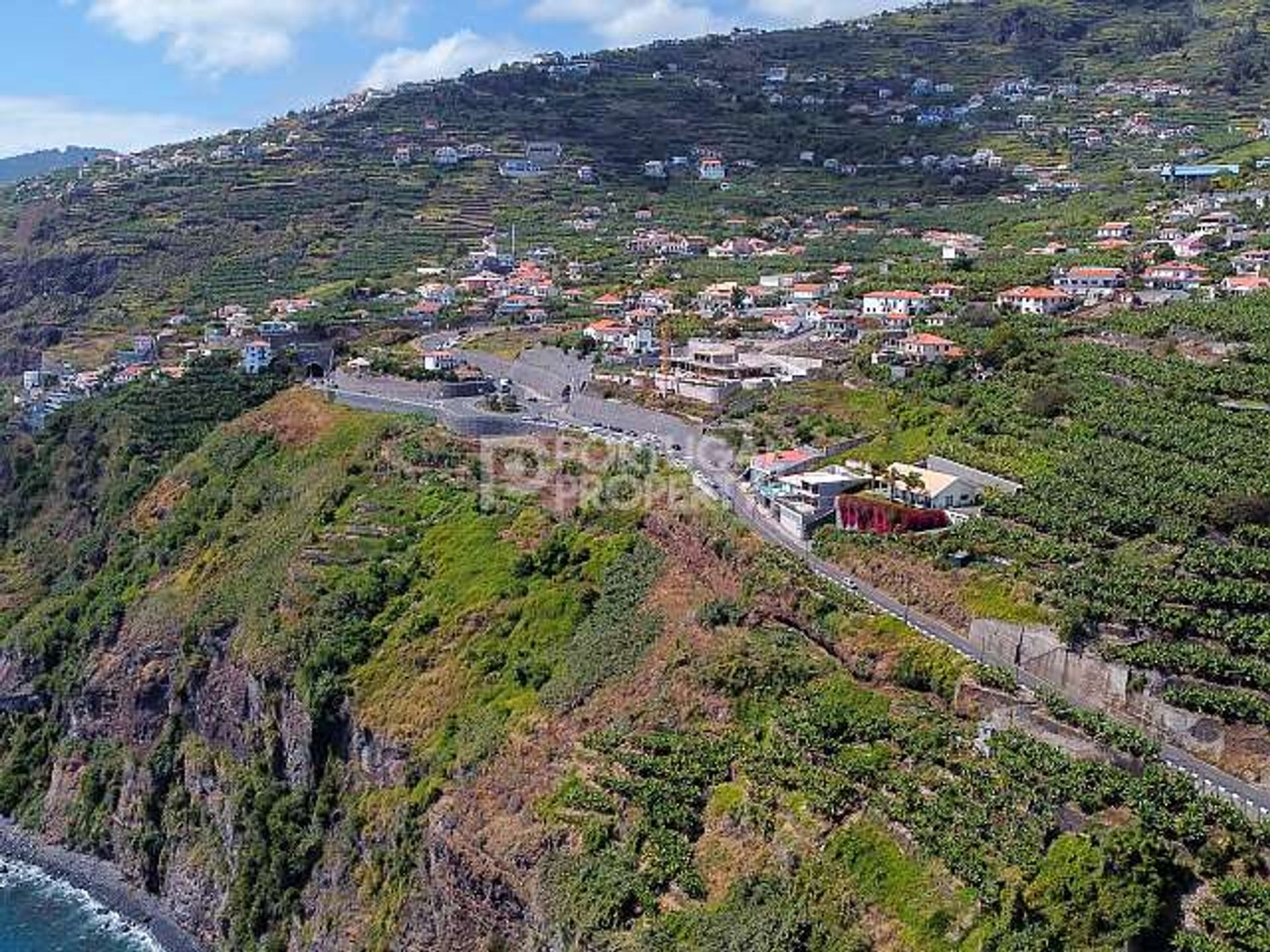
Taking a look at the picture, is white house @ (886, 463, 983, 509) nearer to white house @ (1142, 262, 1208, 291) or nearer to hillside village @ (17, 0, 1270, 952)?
hillside village @ (17, 0, 1270, 952)

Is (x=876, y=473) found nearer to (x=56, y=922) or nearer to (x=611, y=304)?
(x=56, y=922)

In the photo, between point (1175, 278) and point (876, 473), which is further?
point (1175, 278)

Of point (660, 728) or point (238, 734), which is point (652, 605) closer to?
point (660, 728)

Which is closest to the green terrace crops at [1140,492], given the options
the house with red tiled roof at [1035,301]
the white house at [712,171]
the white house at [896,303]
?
the house with red tiled roof at [1035,301]

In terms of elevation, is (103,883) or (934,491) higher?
(934,491)

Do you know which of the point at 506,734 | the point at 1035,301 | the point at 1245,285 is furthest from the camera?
the point at 1035,301

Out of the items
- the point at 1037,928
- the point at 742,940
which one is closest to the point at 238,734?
the point at 742,940

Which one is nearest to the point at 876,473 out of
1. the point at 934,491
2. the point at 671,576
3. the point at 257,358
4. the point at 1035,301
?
the point at 934,491
